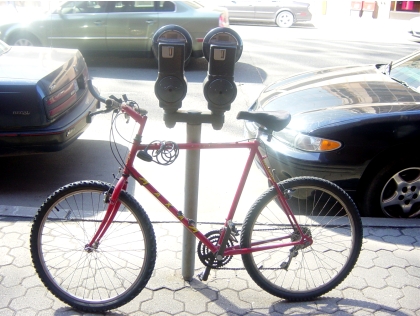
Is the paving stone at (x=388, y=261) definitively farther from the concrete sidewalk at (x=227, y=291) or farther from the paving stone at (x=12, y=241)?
the paving stone at (x=12, y=241)

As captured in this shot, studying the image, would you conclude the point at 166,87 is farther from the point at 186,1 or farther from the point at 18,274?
the point at 186,1

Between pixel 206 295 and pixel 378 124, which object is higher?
pixel 378 124

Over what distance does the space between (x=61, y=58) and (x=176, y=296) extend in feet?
9.55

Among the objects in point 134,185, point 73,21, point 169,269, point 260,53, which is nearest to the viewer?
point 169,269

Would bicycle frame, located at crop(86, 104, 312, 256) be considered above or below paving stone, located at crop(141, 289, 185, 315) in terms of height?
above

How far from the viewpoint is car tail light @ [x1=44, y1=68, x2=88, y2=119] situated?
4.33m

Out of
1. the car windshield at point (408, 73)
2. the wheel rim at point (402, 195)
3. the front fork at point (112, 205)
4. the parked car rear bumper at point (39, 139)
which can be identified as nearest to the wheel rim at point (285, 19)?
the car windshield at point (408, 73)

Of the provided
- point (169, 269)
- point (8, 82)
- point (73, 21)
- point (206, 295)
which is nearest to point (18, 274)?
point (169, 269)

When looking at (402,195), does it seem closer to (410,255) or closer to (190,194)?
(410,255)

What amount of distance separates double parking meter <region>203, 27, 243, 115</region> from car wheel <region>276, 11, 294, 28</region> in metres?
15.4

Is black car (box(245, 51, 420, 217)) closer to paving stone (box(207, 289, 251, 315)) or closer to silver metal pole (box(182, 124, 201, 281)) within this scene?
silver metal pole (box(182, 124, 201, 281))

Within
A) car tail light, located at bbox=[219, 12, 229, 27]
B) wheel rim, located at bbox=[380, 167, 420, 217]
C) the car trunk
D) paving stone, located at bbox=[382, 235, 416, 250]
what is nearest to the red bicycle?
paving stone, located at bbox=[382, 235, 416, 250]

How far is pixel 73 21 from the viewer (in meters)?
9.52

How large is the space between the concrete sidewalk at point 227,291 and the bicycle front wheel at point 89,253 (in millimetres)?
109
